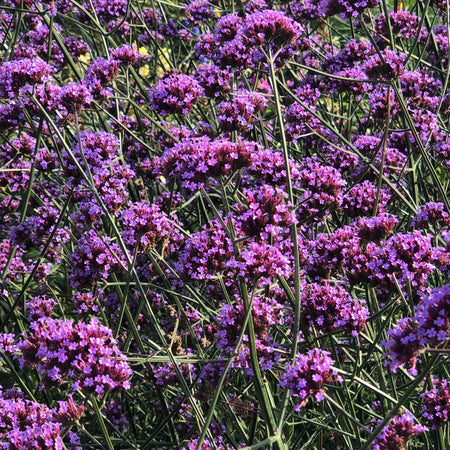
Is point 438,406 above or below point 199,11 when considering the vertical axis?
below

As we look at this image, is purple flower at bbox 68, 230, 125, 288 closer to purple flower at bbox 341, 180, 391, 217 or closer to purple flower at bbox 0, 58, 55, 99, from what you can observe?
purple flower at bbox 0, 58, 55, 99

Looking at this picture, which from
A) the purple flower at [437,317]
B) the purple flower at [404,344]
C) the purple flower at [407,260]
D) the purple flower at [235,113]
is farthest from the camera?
the purple flower at [235,113]

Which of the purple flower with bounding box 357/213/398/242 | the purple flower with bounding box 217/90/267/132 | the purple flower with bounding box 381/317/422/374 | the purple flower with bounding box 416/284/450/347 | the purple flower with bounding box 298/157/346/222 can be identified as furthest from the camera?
the purple flower with bounding box 217/90/267/132

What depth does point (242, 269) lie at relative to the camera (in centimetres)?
197

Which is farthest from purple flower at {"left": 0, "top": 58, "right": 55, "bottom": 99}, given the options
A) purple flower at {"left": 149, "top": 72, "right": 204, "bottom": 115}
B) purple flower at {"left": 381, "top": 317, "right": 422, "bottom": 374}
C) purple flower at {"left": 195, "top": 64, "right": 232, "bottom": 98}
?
purple flower at {"left": 381, "top": 317, "right": 422, "bottom": 374}

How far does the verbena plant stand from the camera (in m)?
1.92

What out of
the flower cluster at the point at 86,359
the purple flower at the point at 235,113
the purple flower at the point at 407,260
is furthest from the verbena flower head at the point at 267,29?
the flower cluster at the point at 86,359

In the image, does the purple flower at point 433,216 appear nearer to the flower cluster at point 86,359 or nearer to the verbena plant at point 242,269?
the verbena plant at point 242,269

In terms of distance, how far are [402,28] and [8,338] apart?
282cm

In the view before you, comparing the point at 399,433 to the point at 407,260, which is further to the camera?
the point at 407,260

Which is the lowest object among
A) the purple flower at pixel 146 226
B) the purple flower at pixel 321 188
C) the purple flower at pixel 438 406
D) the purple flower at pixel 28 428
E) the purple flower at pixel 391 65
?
the purple flower at pixel 28 428

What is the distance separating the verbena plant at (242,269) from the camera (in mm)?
1923

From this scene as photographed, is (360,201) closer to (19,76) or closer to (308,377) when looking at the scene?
(308,377)

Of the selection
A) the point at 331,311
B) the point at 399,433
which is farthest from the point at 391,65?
the point at 399,433
